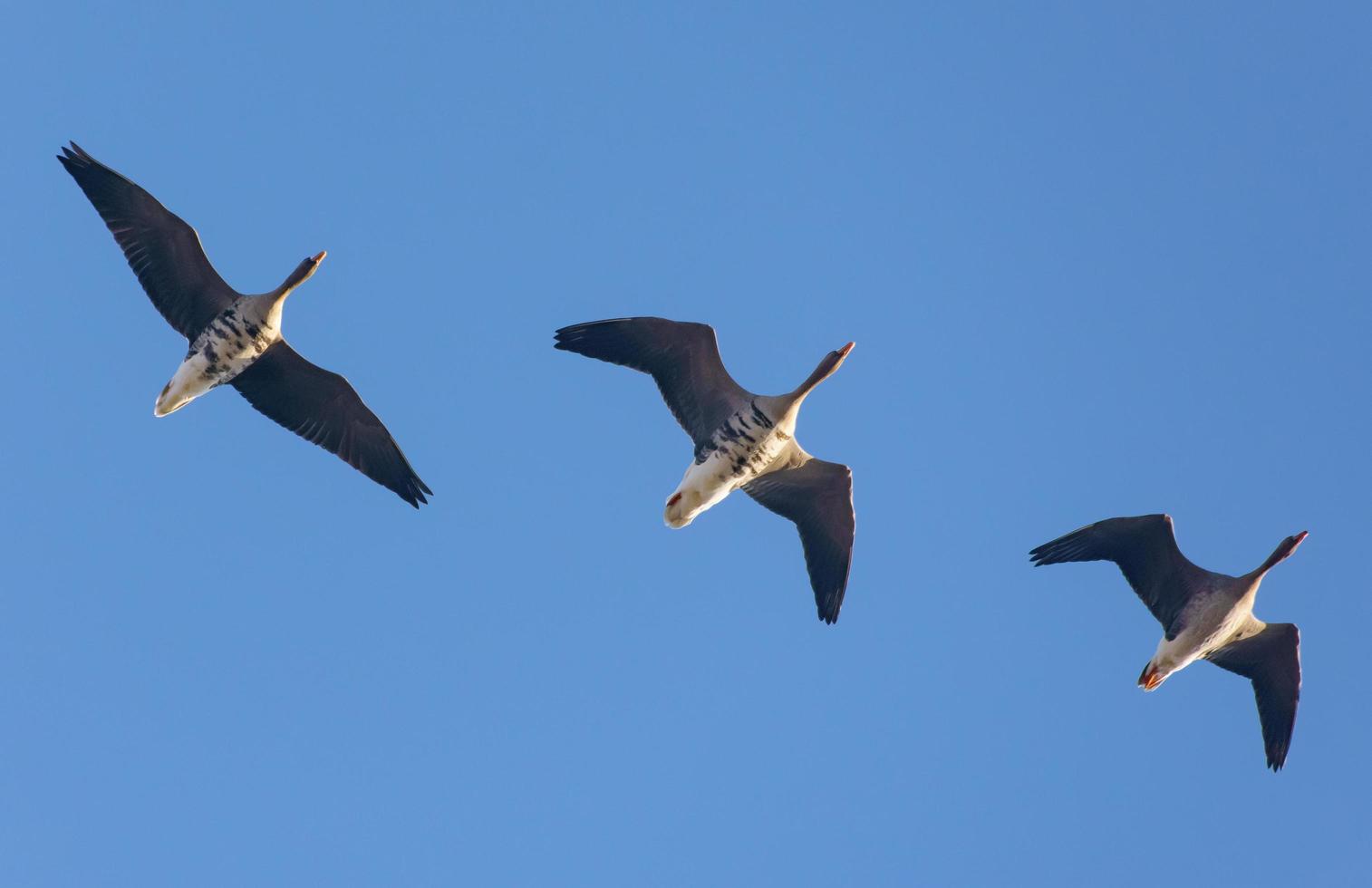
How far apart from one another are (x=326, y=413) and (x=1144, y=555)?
13303mm

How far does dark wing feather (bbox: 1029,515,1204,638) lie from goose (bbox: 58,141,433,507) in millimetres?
10976

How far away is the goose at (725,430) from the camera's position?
1109 inches

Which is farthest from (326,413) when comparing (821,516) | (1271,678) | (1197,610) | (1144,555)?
(1271,678)

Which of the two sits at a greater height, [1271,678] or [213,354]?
[1271,678]

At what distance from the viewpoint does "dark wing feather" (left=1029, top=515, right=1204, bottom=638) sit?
95.4ft

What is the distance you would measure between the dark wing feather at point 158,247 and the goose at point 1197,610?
44.7 ft

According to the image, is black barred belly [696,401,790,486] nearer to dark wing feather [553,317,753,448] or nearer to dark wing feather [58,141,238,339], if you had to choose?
dark wing feather [553,317,753,448]

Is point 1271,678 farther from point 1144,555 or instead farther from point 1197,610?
point 1144,555

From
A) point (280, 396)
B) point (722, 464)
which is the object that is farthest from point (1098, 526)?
point (280, 396)

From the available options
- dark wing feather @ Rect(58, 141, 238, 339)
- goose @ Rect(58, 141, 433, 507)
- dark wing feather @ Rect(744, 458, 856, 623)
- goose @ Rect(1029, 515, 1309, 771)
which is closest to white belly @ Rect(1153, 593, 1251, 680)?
goose @ Rect(1029, 515, 1309, 771)

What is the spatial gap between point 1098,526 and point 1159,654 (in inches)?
88.0

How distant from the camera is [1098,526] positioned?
1146 inches

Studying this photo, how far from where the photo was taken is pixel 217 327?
92.6 ft

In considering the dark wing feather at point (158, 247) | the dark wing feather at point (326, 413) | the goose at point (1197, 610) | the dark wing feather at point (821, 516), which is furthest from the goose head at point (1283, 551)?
the dark wing feather at point (158, 247)
